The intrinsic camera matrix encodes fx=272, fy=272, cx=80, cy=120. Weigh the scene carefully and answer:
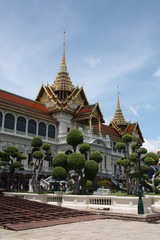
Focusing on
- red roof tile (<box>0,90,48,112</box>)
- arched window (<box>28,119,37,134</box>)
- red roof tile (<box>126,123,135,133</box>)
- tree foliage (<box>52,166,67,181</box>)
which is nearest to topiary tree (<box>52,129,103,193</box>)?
tree foliage (<box>52,166,67,181</box>)

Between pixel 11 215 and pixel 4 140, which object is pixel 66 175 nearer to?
pixel 11 215

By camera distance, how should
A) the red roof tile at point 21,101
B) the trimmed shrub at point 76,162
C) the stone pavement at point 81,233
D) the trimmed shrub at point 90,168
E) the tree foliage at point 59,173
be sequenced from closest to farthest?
the stone pavement at point 81,233 → the trimmed shrub at point 76,162 → the tree foliage at point 59,173 → the trimmed shrub at point 90,168 → the red roof tile at point 21,101

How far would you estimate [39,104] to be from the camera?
4372cm

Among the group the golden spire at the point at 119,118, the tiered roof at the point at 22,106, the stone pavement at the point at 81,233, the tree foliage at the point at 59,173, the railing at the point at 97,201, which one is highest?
the golden spire at the point at 119,118

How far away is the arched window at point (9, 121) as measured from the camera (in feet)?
112

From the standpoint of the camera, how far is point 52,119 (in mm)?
40438

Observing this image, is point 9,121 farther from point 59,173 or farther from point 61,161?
point 59,173

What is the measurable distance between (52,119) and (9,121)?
7634 mm

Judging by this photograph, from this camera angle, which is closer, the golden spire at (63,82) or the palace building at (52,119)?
the palace building at (52,119)

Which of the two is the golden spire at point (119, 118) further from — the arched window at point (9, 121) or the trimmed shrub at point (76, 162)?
the trimmed shrub at point (76, 162)

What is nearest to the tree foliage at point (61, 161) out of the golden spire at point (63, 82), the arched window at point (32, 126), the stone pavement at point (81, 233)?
the stone pavement at point (81, 233)

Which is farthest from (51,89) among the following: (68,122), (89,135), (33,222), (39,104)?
(33,222)

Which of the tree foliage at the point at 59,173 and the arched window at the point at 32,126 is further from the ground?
the arched window at the point at 32,126

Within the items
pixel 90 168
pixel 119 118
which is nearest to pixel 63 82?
pixel 119 118
